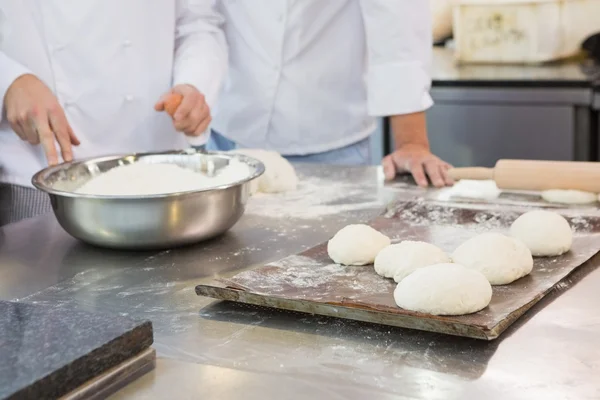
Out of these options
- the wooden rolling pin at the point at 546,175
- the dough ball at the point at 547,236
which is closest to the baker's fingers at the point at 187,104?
the wooden rolling pin at the point at 546,175

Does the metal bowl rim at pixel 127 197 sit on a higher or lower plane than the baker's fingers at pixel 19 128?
lower

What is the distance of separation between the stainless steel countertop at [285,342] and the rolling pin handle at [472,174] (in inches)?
20.2

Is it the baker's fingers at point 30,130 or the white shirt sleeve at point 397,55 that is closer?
the baker's fingers at point 30,130

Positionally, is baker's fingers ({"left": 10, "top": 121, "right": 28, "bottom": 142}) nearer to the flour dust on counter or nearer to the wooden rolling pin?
the flour dust on counter

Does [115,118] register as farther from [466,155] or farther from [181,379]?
[466,155]

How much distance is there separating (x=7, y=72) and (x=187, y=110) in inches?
14.3

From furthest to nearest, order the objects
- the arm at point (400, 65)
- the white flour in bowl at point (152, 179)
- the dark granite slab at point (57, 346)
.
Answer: the arm at point (400, 65), the white flour in bowl at point (152, 179), the dark granite slab at point (57, 346)

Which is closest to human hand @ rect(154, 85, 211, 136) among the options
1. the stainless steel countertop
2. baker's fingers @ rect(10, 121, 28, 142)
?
baker's fingers @ rect(10, 121, 28, 142)

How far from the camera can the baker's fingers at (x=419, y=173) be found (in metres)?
1.76

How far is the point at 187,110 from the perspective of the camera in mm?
1616

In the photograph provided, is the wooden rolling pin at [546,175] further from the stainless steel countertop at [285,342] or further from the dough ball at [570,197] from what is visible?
the stainless steel countertop at [285,342]

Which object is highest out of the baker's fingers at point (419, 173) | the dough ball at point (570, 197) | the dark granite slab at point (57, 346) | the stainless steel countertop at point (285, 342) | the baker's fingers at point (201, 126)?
the baker's fingers at point (201, 126)

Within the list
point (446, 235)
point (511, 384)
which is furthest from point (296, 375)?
point (446, 235)

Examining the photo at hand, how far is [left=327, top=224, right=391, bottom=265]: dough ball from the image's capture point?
3.71 ft
